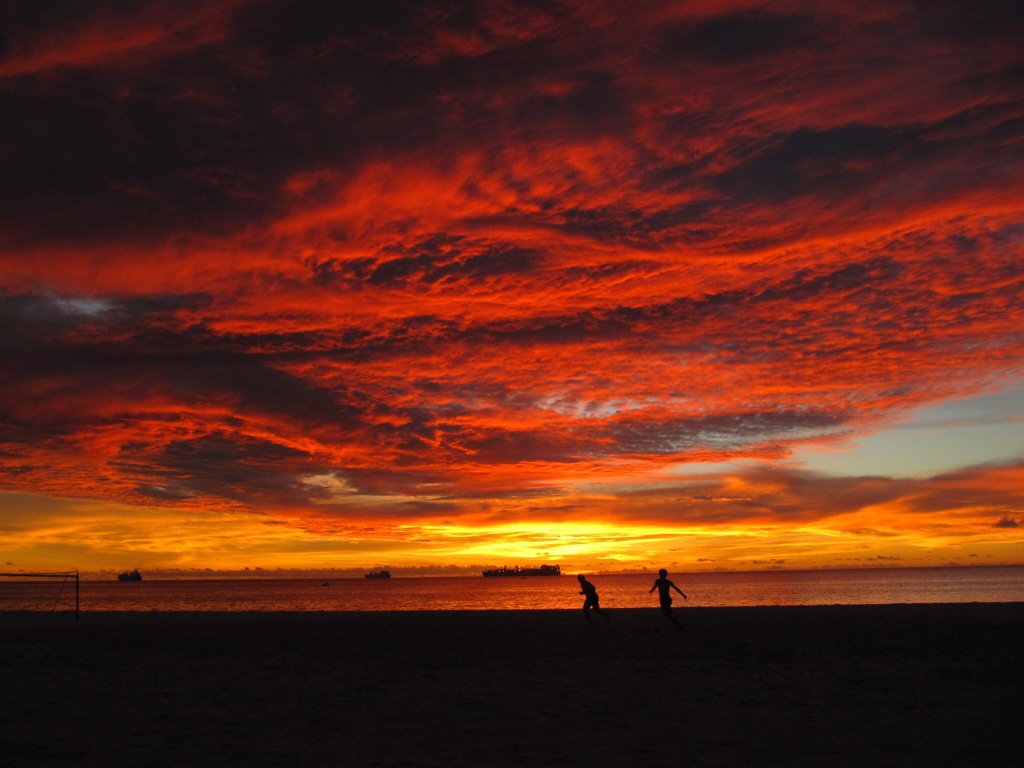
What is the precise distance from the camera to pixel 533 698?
14477mm

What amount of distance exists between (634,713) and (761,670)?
5285 millimetres

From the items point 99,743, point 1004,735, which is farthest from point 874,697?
point 99,743

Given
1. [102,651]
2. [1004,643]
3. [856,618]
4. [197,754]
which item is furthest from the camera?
[856,618]

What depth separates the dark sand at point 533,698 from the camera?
10.3 metres

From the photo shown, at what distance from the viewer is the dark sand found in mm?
10312

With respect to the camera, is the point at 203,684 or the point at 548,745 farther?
the point at 203,684

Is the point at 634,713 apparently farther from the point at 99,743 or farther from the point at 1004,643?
the point at 1004,643

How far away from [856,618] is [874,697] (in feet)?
51.4

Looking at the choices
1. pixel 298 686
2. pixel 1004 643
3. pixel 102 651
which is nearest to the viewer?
pixel 298 686

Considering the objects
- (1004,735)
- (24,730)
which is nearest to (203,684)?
(24,730)

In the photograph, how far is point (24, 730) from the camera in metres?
11.5

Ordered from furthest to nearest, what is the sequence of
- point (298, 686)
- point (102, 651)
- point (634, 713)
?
point (102, 651) → point (298, 686) → point (634, 713)

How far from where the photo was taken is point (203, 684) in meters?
16.2

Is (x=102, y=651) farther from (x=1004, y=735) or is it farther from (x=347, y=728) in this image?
(x=1004, y=735)
